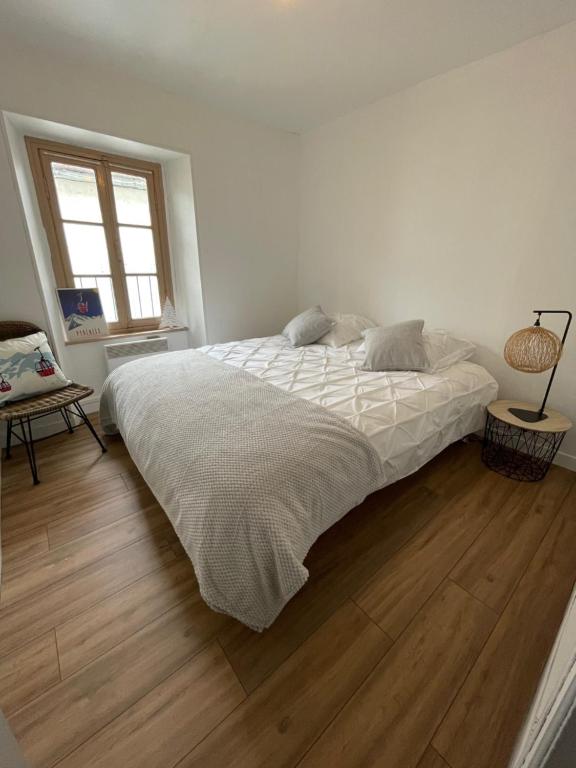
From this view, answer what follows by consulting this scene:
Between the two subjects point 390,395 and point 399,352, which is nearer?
point 390,395

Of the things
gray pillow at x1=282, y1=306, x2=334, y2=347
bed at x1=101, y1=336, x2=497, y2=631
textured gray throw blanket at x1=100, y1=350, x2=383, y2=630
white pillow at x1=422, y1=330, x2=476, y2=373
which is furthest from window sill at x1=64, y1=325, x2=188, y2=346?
white pillow at x1=422, y1=330, x2=476, y2=373

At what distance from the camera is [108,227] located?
2891mm

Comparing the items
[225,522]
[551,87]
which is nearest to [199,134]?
[551,87]

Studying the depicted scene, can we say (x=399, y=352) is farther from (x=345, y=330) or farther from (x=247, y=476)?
(x=247, y=476)

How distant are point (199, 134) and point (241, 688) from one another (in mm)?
3739

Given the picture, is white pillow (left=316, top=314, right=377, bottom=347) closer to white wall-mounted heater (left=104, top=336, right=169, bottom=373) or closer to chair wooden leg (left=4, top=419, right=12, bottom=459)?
white wall-mounted heater (left=104, top=336, right=169, bottom=373)

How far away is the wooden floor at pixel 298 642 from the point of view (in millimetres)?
923

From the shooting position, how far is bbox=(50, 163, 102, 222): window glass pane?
2625 mm

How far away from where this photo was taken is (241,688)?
104 cm

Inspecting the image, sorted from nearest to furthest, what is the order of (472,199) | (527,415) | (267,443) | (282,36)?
(267,443) < (282,36) < (527,415) < (472,199)

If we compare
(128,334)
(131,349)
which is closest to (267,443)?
(131,349)

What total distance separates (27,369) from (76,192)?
5.46 ft

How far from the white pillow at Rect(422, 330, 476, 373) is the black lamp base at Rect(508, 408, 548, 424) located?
51 cm

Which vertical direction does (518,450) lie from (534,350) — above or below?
below
